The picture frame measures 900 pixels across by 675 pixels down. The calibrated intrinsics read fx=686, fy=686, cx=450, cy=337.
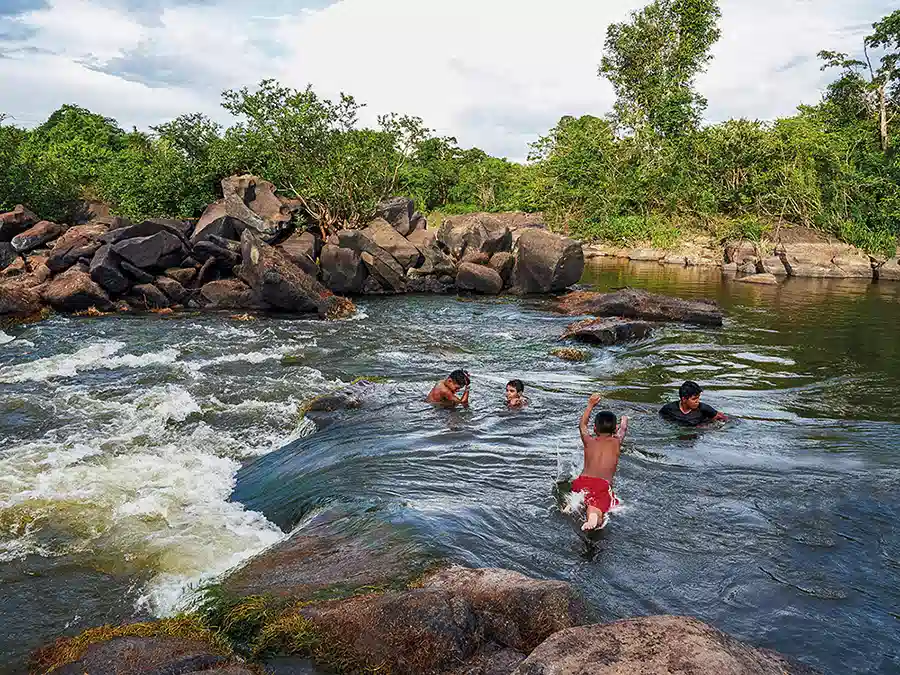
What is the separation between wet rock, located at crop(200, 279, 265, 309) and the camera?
70.9ft

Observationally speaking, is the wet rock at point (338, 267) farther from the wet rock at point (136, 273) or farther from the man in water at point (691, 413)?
the man in water at point (691, 413)

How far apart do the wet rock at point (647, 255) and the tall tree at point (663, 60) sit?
29.7 feet

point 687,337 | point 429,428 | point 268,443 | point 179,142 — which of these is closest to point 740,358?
point 687,337

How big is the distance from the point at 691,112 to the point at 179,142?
32.8 metres

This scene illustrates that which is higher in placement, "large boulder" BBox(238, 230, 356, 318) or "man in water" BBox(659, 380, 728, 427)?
"large boulder" BBox(238, 230, 356, 318)

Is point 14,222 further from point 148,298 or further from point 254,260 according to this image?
point 254,260

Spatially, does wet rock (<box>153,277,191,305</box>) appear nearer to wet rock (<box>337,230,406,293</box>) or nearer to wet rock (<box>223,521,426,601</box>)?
wet rock (<box>337,230,406,293</box>)

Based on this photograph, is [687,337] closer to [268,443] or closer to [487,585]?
[268,443]

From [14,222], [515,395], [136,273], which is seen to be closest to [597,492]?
[515,395]

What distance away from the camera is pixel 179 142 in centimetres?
2944

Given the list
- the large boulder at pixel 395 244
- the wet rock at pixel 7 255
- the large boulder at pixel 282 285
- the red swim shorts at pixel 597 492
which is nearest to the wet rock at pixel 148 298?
the large boulder at pixel 282 285

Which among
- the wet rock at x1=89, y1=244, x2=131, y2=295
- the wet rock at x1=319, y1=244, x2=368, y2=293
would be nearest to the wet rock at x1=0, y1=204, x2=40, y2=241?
the wet rock at x1=89, y1=244, x2=131, y2=295

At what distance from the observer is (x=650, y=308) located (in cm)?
2016

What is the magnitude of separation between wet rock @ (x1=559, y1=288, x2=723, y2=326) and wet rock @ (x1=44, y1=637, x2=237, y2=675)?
17.4 meters
